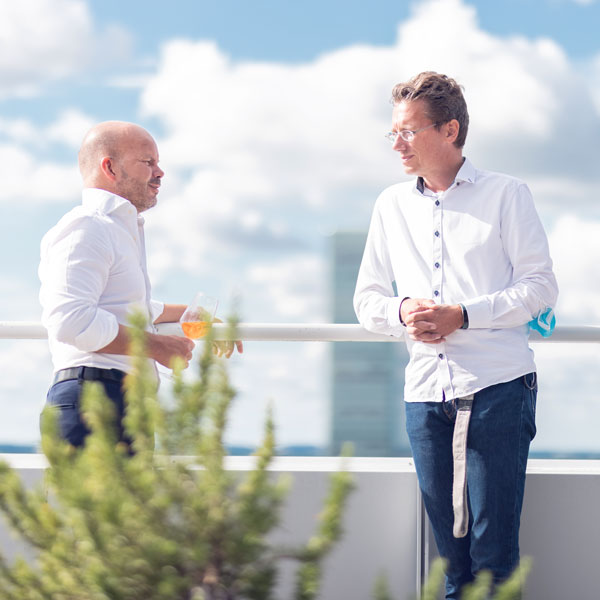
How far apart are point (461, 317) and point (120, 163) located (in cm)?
103

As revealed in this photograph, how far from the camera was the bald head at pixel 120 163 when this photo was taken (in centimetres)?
236

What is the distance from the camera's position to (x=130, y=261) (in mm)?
2256

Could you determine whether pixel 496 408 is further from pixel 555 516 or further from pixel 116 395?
pixel 116 395

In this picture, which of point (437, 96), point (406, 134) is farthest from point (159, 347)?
point (437, 96)

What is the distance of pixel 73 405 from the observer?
209 cm

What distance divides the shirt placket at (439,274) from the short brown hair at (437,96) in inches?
8.3

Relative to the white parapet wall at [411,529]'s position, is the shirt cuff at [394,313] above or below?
above

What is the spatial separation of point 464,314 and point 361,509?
85cm

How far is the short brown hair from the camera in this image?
249 cm

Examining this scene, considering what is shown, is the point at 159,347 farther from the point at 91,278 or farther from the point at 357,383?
the point at 357,383

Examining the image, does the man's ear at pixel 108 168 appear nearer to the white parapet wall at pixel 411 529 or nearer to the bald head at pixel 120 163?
the bald head at pixel 120 163

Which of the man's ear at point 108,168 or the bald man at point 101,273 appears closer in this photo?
the bald man at point 101,273

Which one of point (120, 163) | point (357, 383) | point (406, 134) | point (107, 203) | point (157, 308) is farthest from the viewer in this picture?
point (357, 383)

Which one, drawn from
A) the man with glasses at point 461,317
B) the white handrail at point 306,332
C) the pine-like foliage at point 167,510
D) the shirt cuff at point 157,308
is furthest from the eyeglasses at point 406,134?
the pine-like foliage at point 167,510
